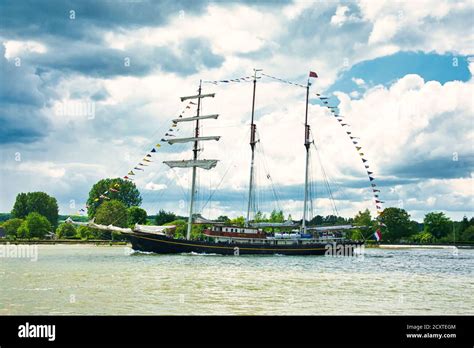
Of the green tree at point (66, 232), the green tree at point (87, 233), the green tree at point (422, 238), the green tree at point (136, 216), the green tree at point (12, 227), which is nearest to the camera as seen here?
the green tree at point (87, 233)

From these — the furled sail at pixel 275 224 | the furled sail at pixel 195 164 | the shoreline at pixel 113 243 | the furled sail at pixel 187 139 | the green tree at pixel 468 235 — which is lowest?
the shoreline at pixel 113 243

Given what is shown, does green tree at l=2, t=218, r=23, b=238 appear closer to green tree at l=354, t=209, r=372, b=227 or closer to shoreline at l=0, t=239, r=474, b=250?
shoreline at l=0, t=239, r=474, b=250

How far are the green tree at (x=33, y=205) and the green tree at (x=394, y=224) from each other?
11255 cm

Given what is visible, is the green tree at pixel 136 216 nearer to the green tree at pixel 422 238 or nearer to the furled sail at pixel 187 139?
the furled sail at pixel 187 139

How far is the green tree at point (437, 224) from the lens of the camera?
16675 centimetres

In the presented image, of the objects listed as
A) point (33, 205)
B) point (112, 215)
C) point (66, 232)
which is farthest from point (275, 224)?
point (33, 205)

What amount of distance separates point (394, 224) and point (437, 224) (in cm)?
1462

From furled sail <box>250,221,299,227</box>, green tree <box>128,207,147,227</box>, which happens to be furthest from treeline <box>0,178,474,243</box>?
furled sail <box>250,221,299,227</box>

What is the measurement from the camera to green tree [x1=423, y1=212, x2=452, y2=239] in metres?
167

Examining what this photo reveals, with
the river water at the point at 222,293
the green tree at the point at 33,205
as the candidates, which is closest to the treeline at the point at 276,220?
the green tree at the point at 33,205

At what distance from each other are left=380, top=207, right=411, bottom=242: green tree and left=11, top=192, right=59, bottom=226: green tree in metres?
113

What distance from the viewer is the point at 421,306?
100 feet

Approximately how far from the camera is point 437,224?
16638 cm

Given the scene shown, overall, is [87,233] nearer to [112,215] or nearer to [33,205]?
[112,215]
